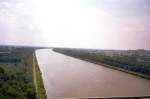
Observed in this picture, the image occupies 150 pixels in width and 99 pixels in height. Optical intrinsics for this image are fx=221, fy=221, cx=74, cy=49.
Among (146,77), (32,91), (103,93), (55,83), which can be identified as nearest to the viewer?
(32,91)

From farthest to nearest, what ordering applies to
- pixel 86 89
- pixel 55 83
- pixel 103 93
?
pixel 55 83 → pixel 86 89 → pixel 103 93

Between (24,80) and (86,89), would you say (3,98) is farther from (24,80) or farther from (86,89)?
(86,89)

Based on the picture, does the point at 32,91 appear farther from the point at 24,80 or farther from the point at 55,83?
the point at 55,83

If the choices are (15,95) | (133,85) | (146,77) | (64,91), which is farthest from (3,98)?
(146,77)

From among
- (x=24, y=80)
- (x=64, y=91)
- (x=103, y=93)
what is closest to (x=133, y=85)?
(x=103, y=93)

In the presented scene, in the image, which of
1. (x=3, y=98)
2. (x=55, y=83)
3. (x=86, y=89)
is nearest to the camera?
(x=3, y=98)

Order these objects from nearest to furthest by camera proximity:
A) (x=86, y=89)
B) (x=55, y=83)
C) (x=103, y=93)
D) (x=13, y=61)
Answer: (x=103, y=93) < (x=86, y=89) < (x=55, y=83) < (x=13, y=61)

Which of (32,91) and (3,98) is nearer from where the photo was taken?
(3,98)

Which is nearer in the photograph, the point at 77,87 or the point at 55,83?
the point at 77,87
